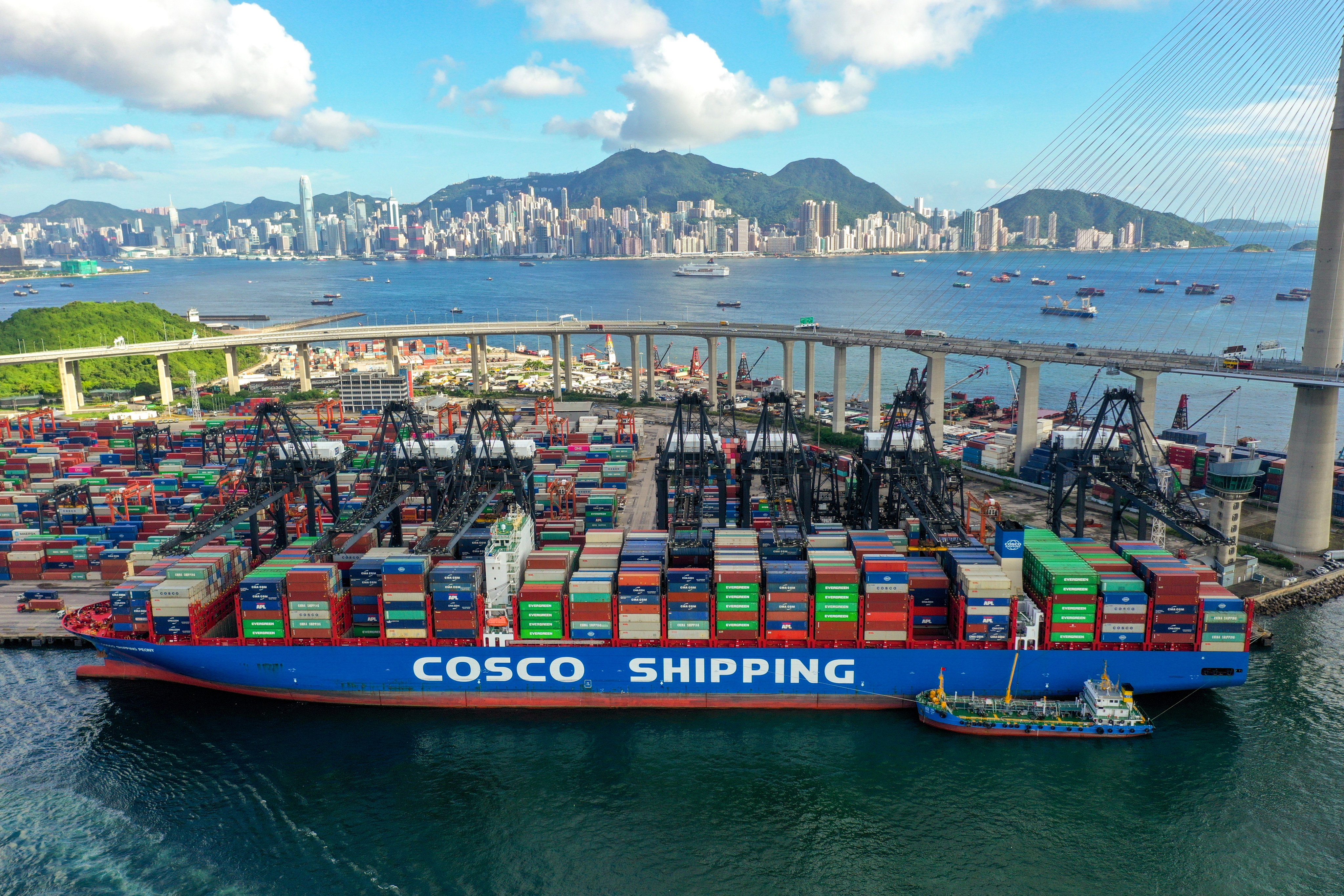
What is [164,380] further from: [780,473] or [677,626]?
[677,626]

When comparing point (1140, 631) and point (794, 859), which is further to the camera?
point (1140, 631)

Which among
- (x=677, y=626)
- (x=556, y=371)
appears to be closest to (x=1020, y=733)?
Result: (x=677, y=626)

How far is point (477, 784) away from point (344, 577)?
35.6 ft

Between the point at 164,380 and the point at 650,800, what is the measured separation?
270ft

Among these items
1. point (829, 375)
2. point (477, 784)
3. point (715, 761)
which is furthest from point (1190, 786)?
point (829, 375)

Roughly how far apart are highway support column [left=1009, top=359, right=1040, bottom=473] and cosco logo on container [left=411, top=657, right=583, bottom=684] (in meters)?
38.0

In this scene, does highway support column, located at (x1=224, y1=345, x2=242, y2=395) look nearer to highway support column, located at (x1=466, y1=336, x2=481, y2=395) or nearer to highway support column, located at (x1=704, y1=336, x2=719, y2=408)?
highway support column, located at (x1=466, y1=336, x2=481, y2=395)

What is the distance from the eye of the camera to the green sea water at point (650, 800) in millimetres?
22078

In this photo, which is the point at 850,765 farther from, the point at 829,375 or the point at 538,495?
the point at 829,375

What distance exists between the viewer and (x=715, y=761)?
89.1 ft

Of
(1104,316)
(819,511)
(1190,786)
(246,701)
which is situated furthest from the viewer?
(1104,316)

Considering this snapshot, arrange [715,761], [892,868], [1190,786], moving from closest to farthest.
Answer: [892,868], [1190,786], [715,761]

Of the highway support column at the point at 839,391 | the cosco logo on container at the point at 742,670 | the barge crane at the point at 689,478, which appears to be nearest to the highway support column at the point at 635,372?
the highway support column at the point at 839,391

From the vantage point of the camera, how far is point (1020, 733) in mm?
27969
